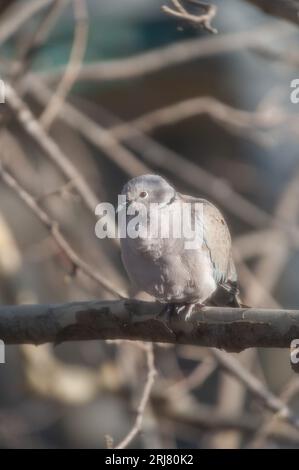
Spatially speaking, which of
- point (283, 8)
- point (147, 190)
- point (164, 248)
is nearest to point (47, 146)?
point (147, 190)

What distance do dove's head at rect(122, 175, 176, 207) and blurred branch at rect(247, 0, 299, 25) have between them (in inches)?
36.4

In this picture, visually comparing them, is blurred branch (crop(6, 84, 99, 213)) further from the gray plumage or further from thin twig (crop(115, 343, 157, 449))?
thin twig (crop(115, 343, 157, 449))

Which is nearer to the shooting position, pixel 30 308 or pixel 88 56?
pixel 30 308

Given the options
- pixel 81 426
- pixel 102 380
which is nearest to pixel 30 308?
pixel 102 380

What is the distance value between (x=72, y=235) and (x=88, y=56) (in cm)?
263

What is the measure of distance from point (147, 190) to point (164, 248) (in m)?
0.25

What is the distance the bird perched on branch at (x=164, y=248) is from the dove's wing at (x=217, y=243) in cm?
2

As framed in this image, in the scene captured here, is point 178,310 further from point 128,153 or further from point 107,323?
point 128,153

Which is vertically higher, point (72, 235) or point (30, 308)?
point (72, 235)

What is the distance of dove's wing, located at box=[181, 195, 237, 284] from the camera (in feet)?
14.5

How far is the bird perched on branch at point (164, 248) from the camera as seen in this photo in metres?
4.17

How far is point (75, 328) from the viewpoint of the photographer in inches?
160

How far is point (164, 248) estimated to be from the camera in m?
4.19

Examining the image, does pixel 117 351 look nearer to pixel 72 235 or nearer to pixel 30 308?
pixel 72 235
